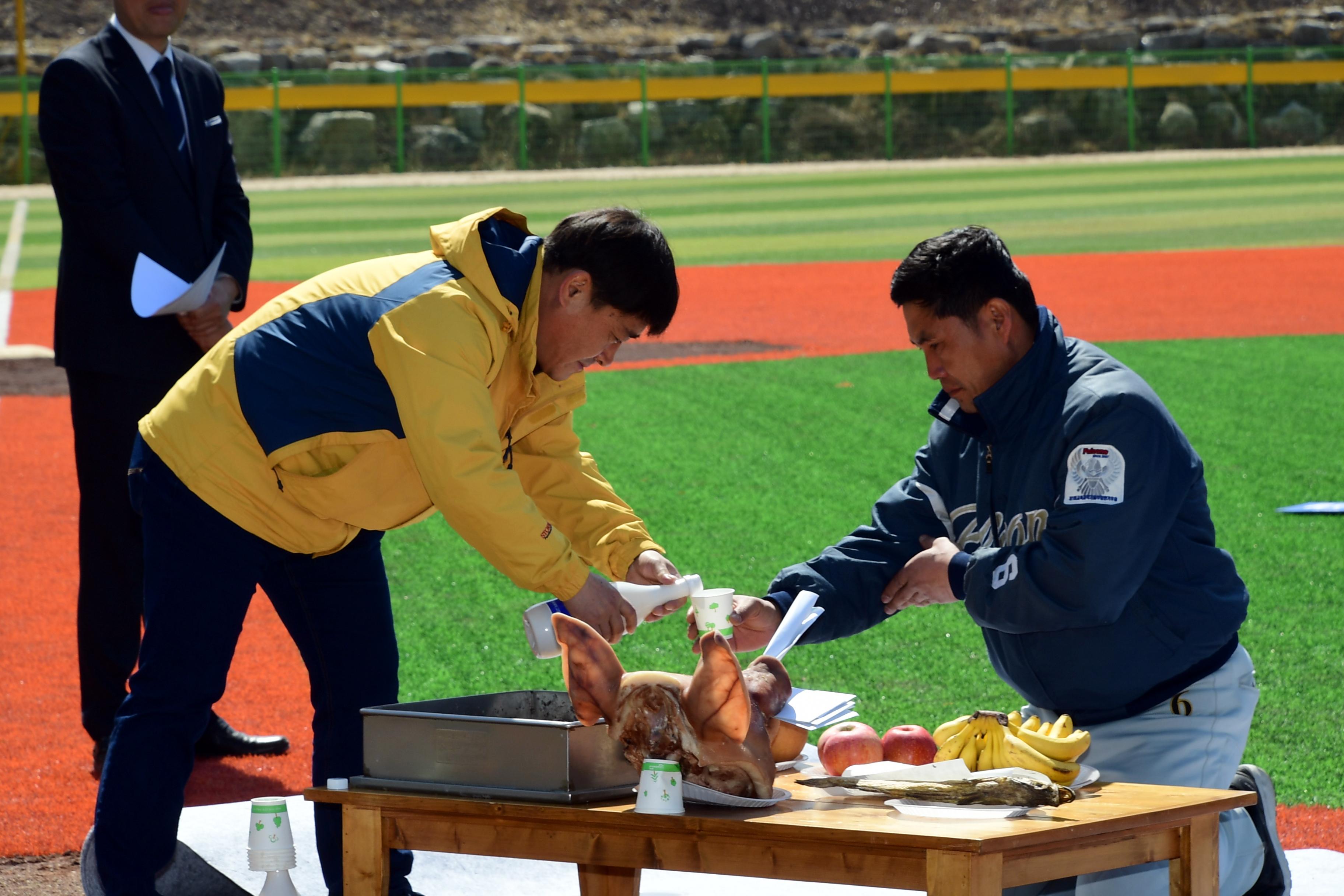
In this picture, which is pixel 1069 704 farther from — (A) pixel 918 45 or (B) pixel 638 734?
(A) pixel 918 45

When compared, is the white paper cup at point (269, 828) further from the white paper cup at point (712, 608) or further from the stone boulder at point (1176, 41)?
the stone boulder at point (1176, 41)

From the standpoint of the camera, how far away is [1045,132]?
3397 cm

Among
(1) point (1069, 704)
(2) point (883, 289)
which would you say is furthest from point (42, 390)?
(1) point (1069, 704)

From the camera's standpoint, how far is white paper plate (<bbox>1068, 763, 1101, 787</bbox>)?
3021mm

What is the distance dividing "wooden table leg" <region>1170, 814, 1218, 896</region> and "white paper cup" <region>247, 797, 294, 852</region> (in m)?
1.59

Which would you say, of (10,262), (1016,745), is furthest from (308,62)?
(1016,745)

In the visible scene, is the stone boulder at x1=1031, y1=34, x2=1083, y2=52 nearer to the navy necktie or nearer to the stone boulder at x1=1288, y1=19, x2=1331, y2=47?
the stone boulder at x1=1288, y1=19, x2=1331, y2=47

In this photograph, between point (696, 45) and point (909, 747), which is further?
point (696, 45)

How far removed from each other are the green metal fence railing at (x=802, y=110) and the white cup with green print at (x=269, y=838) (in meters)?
30.7

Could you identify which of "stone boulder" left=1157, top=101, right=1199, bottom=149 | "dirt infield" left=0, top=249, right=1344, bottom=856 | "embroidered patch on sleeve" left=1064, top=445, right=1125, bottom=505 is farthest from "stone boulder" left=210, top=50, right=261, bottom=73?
"embroidered patch on sleeve" left=1064, top=445, right=1125, bottom=505

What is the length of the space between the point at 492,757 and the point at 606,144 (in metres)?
31.5

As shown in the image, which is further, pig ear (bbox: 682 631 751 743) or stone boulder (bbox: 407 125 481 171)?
stone boulder (bbox: 407 125 481 171)

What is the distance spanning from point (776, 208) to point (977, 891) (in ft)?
81.6

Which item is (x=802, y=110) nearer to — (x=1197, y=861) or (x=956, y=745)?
(x=956, y=745)
